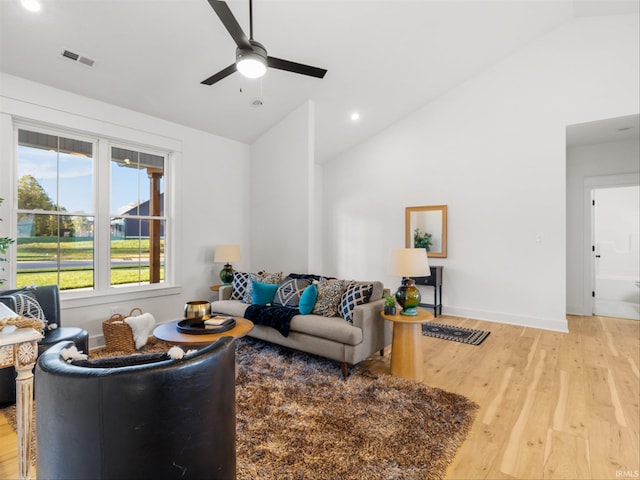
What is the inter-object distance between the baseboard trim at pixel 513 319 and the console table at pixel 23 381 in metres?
5.15

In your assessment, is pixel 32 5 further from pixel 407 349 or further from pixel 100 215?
pixel 407 349

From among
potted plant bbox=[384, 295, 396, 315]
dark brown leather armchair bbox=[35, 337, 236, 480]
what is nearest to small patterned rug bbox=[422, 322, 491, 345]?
potted plant bbox=[384, 295, 396, 315]

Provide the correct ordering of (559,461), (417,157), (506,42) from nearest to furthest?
1. (559,461)
2. (506,42)
3. (417,157)

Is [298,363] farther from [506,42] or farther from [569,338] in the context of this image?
[506,42]

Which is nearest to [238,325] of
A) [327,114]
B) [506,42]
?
[327,114]

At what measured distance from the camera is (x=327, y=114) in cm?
503

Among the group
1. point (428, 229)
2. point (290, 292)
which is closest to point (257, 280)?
point (290, 292)

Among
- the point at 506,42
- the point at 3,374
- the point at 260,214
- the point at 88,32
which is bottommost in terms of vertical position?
the point at 3,374

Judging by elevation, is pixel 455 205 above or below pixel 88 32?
below

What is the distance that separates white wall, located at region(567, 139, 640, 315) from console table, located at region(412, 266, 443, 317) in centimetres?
220

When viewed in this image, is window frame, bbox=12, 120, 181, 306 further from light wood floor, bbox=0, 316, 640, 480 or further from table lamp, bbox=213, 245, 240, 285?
light wood floor, bbox=0, 316, 640, 480

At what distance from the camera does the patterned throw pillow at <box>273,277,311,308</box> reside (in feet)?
12.1

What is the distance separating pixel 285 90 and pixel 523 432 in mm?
4302

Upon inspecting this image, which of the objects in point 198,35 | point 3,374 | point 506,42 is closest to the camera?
point 3,374
